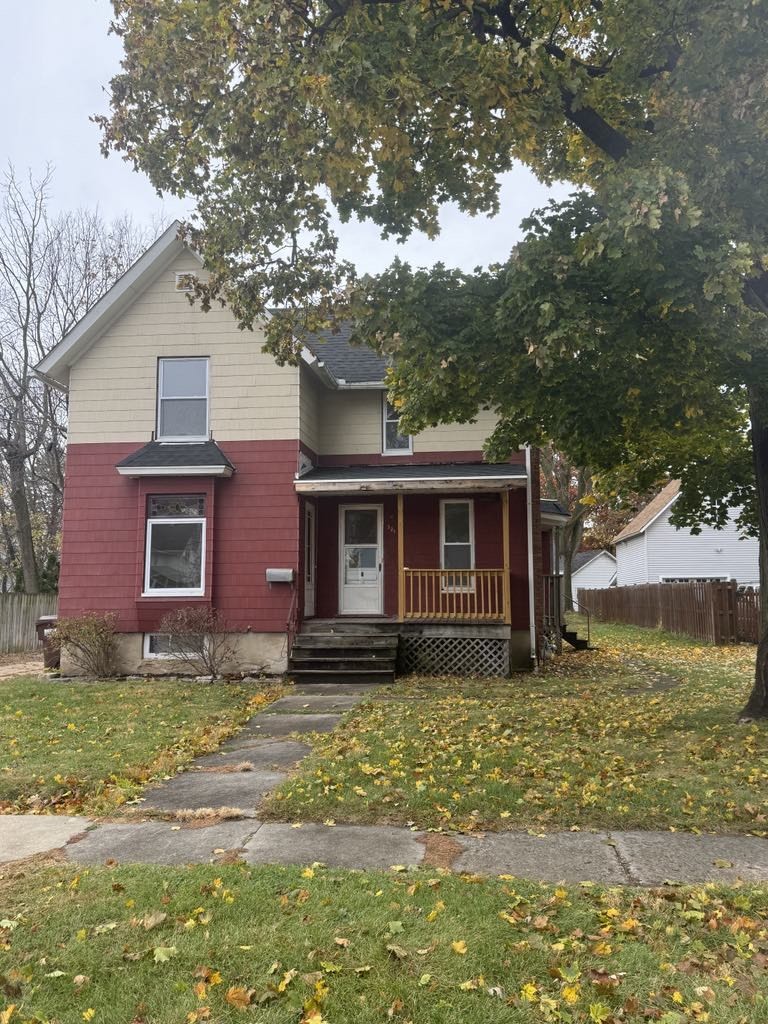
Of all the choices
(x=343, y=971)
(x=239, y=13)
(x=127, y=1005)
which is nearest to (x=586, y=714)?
(x=343, y=971)

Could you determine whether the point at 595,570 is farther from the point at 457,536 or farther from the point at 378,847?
the point at 378,847

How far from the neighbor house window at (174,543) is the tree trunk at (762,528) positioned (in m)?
9.56

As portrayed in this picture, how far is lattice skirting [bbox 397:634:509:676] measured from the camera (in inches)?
555

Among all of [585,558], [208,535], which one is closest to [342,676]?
[208,535]

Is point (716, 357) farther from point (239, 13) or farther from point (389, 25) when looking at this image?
point (239, 13)

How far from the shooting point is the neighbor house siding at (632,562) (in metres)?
35.6

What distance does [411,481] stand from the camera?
1417cm

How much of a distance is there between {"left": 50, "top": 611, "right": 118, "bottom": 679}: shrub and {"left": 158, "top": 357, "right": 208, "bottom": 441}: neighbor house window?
3661 millimetres

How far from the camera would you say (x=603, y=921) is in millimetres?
3912

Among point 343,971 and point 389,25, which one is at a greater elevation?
point 389,25

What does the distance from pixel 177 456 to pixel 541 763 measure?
32.1ft

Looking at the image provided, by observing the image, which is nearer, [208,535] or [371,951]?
[371,951]

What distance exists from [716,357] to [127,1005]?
24.9 feet

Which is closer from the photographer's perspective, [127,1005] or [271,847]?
[127,1005]
